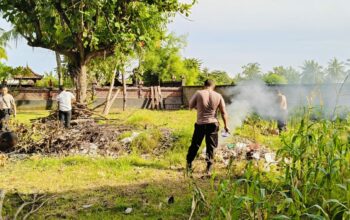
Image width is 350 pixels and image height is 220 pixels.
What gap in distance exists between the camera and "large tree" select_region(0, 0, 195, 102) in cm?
1294

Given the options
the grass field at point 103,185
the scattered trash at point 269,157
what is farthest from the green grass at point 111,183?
the scattered trash at point 269,157

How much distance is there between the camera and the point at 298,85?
1708cm

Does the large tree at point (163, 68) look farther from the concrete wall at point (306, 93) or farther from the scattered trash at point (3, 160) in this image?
the scattered trash at point (3, 160)

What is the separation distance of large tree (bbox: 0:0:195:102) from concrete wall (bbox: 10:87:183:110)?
1010 cm

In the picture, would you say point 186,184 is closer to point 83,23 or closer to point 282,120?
point 282,120

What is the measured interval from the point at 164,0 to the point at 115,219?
10.8 meters

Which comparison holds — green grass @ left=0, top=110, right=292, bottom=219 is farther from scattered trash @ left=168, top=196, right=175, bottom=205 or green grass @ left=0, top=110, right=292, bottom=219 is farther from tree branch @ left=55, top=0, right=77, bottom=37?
tree branch @ left=55, top=0, right=77, bottom=37

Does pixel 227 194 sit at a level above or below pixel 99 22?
below

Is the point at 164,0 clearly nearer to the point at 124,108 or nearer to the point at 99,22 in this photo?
the point at 99,22

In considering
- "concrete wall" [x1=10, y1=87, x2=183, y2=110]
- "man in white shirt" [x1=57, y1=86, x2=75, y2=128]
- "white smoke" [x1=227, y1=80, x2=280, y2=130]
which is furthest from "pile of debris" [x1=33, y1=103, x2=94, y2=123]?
"concrete wall" [x1=10, y1=87, x2=183, y2=110]

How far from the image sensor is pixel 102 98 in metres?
26.8

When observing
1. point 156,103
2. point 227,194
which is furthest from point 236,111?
point 156,103

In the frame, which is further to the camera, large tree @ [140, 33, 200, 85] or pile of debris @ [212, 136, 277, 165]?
large tree @ [140, 33, 200, 85]

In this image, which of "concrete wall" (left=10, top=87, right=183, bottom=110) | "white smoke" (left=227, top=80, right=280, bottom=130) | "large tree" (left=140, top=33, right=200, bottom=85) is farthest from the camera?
"large tree" (left=140, top=33, right=200, bottom=85)
